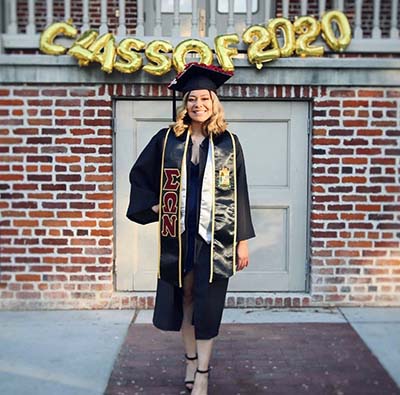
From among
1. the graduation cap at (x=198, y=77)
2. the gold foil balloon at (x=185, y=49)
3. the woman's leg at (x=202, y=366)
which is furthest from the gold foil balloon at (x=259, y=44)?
the woman's leg at (x=202, y=366)

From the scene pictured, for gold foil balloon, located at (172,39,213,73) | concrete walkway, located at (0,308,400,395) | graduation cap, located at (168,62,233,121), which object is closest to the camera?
graduation cap, located at (168,62,233,121)

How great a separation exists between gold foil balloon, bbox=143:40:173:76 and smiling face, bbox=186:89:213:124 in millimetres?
1728

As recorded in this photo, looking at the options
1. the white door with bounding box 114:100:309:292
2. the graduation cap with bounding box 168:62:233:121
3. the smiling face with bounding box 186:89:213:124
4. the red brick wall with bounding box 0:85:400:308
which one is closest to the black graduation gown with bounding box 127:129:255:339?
the smiling face with bounding box 186:89:213:124

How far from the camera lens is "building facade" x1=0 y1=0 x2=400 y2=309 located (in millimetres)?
5613

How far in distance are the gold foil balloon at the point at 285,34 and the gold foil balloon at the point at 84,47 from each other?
1.58 metres

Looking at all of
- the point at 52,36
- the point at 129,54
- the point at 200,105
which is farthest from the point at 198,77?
the point at 52,36

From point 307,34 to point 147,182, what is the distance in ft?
7.94

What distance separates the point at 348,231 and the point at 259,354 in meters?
1.70

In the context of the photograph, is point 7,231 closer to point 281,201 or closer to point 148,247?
point 148,247

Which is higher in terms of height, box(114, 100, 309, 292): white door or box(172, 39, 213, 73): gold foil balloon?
box(172, 39, 213, 73): gold foil balloon

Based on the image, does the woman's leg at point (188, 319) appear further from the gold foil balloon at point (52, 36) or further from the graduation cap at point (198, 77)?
the gold foil balloon at point (52, 36)

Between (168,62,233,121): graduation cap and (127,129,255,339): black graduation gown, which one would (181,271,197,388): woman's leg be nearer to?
(127,129,255,339): black graduation gown

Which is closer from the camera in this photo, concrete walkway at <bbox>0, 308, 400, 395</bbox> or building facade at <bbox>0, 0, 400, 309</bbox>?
concrete walkway at <bbox>0, 308, 400, 395</bbox>

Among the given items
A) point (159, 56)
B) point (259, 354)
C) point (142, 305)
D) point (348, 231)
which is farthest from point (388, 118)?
point (142, 305)
